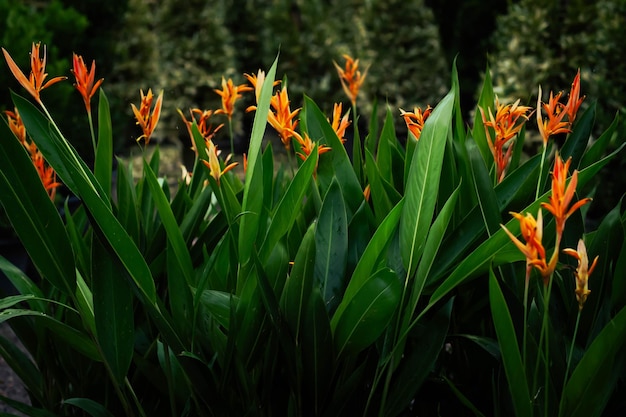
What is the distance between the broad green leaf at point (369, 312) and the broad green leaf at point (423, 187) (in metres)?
0.08

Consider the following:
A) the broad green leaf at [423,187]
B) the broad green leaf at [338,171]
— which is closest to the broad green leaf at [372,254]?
the broad green leaf at [423,187]

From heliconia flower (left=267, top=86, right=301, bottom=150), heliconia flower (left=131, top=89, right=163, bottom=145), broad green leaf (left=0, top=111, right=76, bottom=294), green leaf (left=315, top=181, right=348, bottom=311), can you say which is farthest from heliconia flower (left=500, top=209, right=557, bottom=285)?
heliconia flower (left=131, top=89, right=163, bottom=145)

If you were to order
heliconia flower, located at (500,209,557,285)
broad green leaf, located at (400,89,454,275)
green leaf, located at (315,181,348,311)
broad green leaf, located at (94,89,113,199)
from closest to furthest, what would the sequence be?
1. heliconia flower, located at (500,209,557,285)
2. broad green leaf, located at (400,89,454,275)
3. green leaf, located at (315,181,348,311)
4. broad green leaf, located at (94,89,113,199)

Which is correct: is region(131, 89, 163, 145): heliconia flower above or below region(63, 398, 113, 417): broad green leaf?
above

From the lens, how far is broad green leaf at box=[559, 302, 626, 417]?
1.03 metres

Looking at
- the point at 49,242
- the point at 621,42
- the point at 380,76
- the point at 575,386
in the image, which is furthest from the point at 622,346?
the point at 380,76

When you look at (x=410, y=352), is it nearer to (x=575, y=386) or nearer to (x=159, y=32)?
(x=575, y=386)

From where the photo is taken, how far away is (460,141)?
146 centimetres

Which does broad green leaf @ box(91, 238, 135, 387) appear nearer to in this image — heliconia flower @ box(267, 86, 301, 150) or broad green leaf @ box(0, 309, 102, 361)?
broad green leaf @ box(0, 309, 102, 361)

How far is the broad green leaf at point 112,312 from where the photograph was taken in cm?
123

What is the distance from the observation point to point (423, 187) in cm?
120

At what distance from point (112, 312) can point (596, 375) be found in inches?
27.1

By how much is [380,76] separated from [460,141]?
6.11 metres

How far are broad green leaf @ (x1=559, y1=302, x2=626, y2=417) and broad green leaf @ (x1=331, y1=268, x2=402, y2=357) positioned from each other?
25 centimetres
